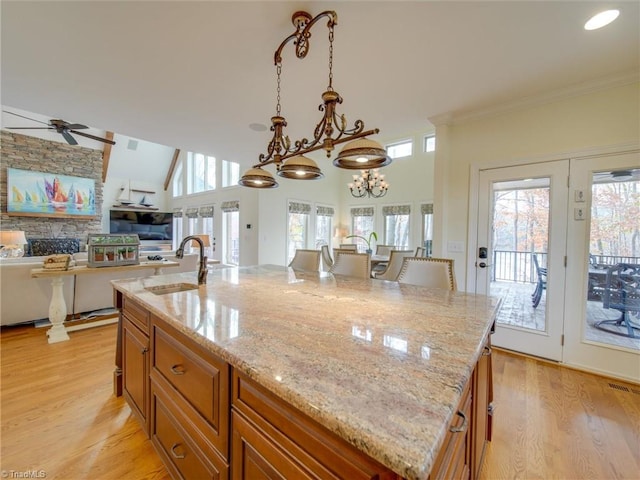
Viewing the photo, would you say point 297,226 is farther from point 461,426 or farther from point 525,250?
point 461,426

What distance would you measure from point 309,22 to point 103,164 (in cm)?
958

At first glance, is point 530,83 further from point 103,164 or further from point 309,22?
point 103,164

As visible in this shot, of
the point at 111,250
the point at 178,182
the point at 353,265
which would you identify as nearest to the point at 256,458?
the point at 353,265

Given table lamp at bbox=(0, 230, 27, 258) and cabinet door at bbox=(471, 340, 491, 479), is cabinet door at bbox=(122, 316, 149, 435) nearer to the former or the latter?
cabinet door at bbox=(471, 340, 491, 479)

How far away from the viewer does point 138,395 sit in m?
1.66

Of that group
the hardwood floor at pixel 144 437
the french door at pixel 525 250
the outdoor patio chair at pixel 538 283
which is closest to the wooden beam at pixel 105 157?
the hardwood floor at pixel 144 437

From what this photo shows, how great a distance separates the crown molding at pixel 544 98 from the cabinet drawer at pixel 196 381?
3401 mm

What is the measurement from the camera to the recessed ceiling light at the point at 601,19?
67.8 inches

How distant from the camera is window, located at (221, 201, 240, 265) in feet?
22.8

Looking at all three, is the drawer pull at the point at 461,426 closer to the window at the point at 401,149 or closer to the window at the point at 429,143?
the window at the point at 429,143

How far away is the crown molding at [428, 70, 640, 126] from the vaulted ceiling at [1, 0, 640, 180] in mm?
21

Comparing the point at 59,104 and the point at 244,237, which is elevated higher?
the point at 59,104

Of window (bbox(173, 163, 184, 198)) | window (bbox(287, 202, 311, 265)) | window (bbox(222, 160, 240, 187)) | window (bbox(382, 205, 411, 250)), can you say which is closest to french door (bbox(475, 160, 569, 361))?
window (bbox(382, 205, 411, 250))

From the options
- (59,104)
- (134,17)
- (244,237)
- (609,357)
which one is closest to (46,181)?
(244,237)
